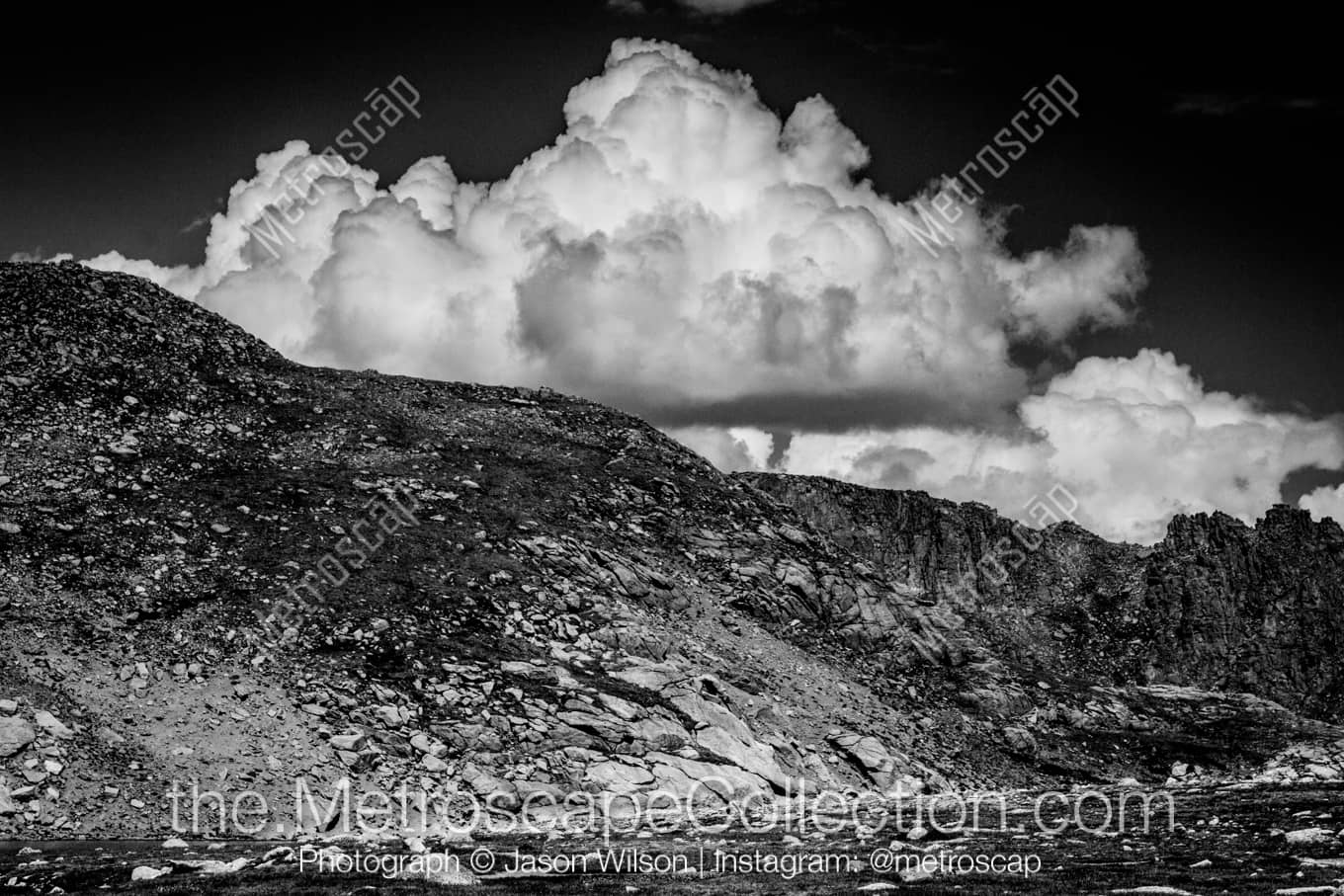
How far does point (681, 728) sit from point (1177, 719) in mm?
50565

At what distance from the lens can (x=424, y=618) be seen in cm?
5672

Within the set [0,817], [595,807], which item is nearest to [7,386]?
[0,817]

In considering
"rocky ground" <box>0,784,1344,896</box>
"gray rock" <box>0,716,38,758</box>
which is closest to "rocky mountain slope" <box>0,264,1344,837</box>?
"gray rock" <box>0,716,38,758</box>

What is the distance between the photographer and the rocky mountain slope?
46594 mm

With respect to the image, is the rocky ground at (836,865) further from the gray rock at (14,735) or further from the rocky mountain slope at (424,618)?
the rocky mountain slope at (424,618)

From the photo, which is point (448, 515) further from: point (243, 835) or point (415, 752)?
point (243, 835)

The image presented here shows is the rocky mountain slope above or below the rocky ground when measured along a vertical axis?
above

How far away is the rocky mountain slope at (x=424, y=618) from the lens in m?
46.6

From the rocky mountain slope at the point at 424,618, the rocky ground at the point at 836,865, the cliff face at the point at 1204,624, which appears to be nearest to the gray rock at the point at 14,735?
the rocky mountain slope at the point at 424,618

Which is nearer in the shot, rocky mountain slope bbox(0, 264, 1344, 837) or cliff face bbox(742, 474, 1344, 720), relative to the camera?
rocky mountain slope bbox(0, 264, 1344, 837)

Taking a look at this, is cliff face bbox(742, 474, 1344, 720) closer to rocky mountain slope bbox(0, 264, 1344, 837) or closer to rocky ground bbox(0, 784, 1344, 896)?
rocky mountain slope bbox(0, 264, 1344, 837)

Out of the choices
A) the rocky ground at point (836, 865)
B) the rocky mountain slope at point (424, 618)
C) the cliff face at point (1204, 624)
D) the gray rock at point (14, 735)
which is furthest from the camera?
the cliff face at point (1204, 624)

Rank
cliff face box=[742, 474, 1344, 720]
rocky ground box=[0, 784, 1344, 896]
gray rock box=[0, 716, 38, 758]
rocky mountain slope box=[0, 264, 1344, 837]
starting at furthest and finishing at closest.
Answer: cliff face box=[742, 474, 1344, 720] → rocky mountain slope box=[0, 264, 1344, 837] → gray rock box=[0, 716, 38, 758] → rocky ground box=[0, 784, 1344, 896]

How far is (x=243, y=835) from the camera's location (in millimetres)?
40938
